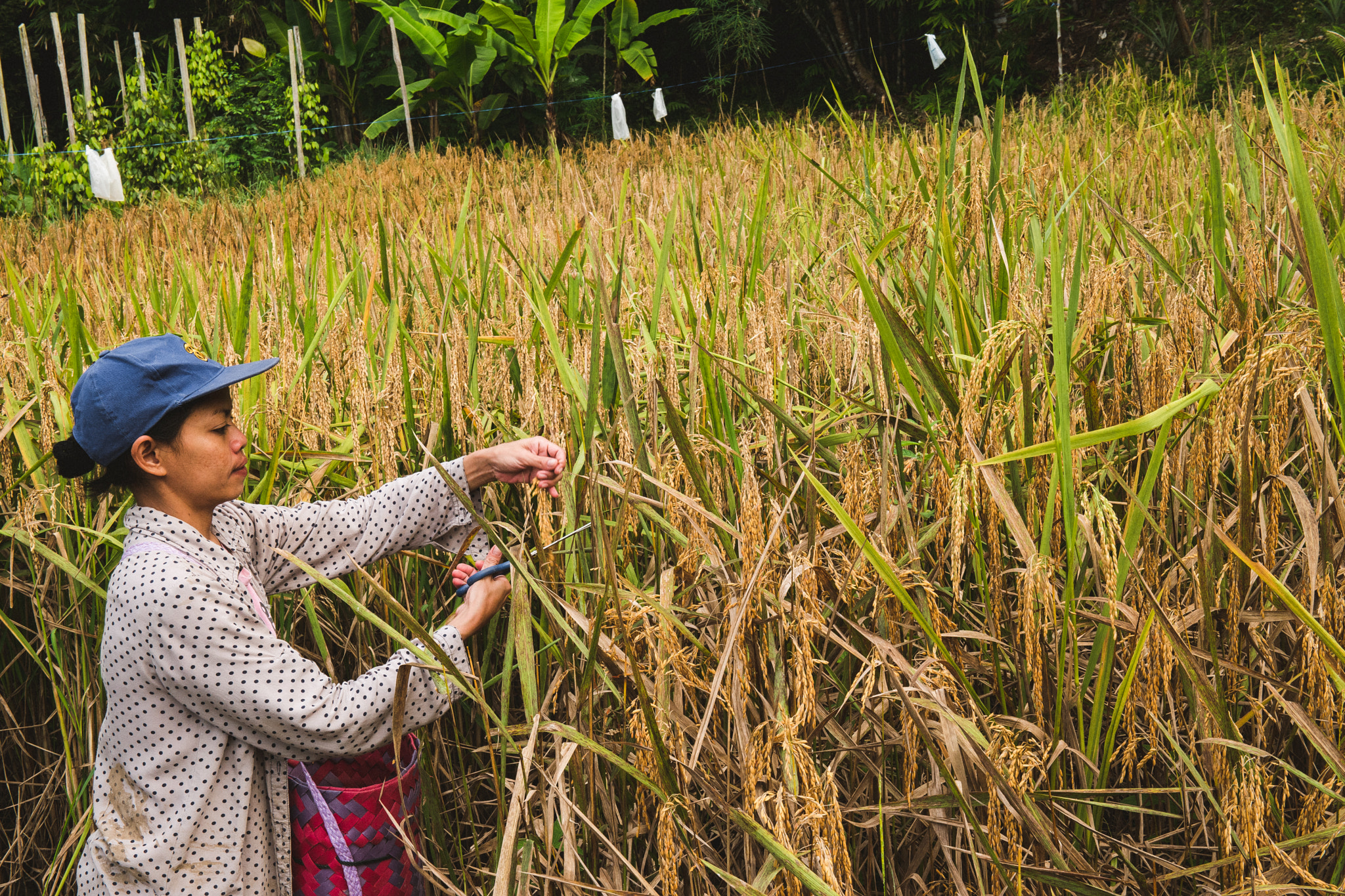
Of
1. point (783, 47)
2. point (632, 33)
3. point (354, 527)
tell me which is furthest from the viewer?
point (783, 47)

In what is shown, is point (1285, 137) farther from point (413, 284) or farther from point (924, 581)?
point (413, 284)

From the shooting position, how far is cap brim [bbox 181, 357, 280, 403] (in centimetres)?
131

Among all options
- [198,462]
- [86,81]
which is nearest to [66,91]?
[86,81]

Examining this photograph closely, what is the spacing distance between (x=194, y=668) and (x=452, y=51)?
31.3 ft

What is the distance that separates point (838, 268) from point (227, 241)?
3.12 m

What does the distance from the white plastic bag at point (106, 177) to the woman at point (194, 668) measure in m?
5.81

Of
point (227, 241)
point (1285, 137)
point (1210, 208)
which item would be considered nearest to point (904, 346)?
point (1285, 137)

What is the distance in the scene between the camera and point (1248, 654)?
1.10 m

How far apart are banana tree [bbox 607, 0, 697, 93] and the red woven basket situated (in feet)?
30.3

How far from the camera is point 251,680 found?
1207 mm

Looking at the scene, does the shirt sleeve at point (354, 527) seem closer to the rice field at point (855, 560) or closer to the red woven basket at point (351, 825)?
the rice field at point (855, 560)

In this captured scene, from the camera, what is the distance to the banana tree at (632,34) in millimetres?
9945

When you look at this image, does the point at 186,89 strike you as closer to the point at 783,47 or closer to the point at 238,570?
the point at 783,47

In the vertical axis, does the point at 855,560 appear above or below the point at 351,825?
above
